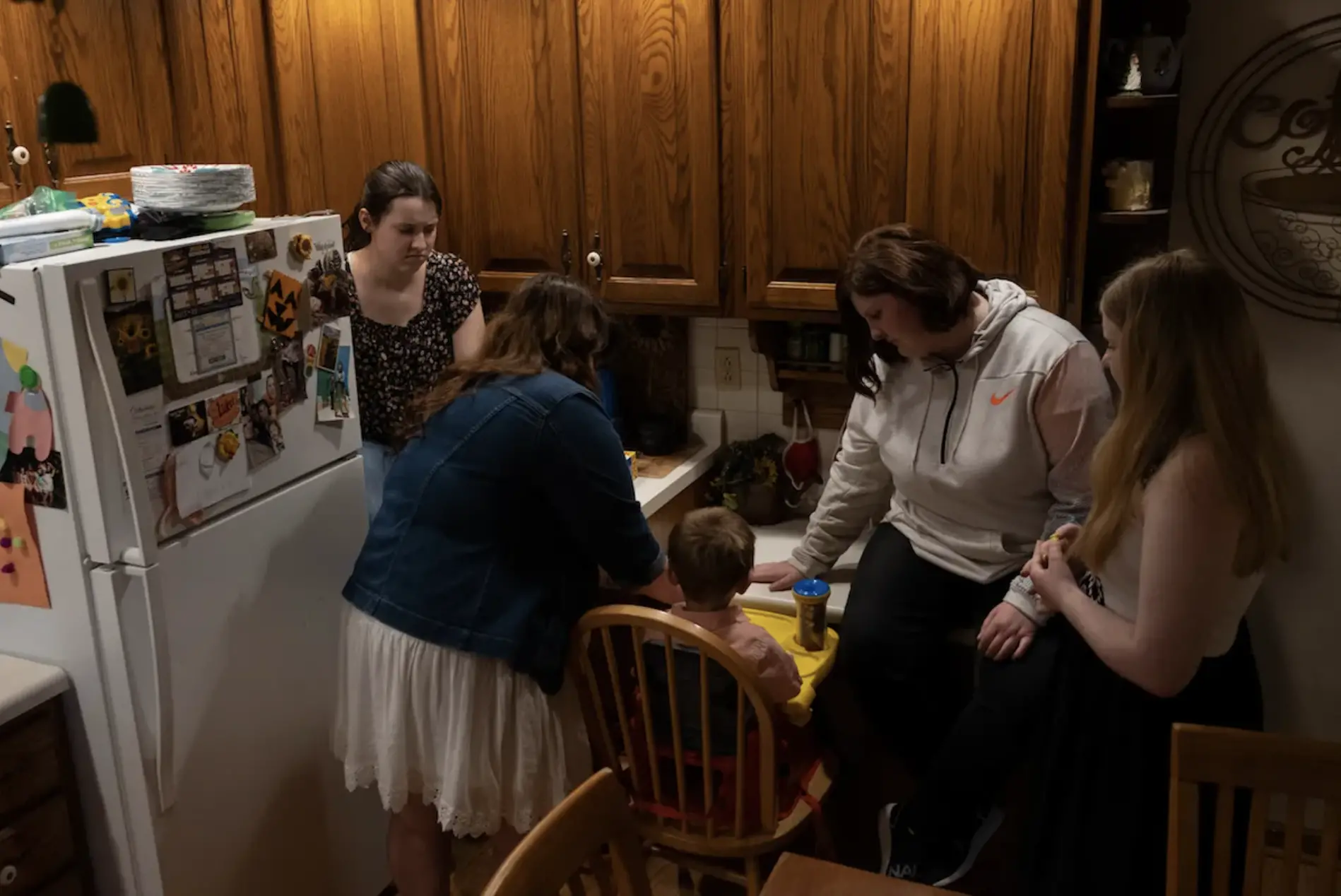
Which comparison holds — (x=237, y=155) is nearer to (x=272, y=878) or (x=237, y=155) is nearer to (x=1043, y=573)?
(x=272, y=878)

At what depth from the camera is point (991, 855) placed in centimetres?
224

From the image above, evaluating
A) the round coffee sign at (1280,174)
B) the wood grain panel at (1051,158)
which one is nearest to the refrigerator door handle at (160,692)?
the wood grain panel at (1051,158)

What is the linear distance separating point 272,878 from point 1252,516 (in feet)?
5.69

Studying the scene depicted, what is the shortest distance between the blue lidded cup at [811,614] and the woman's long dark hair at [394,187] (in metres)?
1.14

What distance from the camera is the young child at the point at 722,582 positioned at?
1.83 meters

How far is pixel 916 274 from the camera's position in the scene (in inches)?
77.7

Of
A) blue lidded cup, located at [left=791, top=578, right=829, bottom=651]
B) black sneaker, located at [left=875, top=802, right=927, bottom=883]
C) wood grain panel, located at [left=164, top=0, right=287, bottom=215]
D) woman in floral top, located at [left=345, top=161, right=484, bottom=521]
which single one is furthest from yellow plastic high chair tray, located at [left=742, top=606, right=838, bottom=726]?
wood grain panel, located at [left=164, top=0, right=287, bottom=215]

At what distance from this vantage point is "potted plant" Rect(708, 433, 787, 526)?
9.01 ft

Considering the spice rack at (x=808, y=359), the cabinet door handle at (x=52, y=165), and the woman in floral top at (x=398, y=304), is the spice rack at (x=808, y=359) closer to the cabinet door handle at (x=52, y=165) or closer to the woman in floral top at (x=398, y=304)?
the woman in floral top at (x=398, y=304)

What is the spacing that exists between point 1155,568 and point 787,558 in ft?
3.55

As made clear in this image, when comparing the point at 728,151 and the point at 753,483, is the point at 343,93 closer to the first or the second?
the point at 728,151

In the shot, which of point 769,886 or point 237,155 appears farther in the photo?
point 237,155

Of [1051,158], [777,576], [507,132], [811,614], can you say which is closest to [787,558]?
[777,576]

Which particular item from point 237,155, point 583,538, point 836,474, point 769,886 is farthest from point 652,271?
point 769,886
